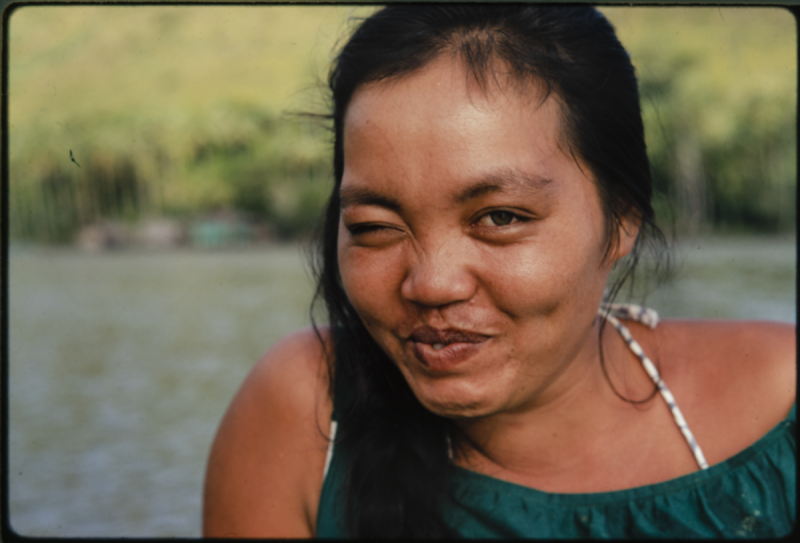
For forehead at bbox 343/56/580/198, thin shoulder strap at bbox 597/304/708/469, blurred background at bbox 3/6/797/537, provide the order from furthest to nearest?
blurred background at bbox 3/6/797/537
thin shoulder strap at bbox 597/304/708/469
forehead at bbox 343/56/580/198

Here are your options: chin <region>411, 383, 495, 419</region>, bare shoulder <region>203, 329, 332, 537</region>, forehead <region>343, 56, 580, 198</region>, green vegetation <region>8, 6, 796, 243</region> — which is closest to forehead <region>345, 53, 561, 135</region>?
forehead <region>343, 56, 580, 198</region>

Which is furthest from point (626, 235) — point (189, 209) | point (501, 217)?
point (189, 209)

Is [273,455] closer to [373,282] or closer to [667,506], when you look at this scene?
[373,282]

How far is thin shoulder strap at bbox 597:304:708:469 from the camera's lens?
148 centimetres

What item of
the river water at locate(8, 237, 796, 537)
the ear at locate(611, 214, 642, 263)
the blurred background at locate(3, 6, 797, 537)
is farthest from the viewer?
the river water at locate(8, 237, 796, 537)

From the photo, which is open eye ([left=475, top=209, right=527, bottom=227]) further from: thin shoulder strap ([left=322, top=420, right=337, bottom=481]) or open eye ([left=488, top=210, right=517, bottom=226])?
thin shoulder strap ([left=322, top=420, right=337, bottom=481])

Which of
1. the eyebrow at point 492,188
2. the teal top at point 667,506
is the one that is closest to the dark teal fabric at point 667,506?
the teal top at point 667,506

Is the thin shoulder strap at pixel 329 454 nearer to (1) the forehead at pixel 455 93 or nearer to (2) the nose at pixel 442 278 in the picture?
(2) the nose at pixel 442 278

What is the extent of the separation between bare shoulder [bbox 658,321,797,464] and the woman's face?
46 centimetres

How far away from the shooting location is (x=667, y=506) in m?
1.42

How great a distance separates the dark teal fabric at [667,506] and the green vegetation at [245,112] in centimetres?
60

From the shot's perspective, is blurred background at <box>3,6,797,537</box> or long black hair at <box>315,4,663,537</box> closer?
long black hair at <box>315,4,663,537</box>

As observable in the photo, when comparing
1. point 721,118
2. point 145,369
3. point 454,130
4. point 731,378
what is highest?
point 454,130

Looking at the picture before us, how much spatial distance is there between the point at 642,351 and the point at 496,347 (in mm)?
562
